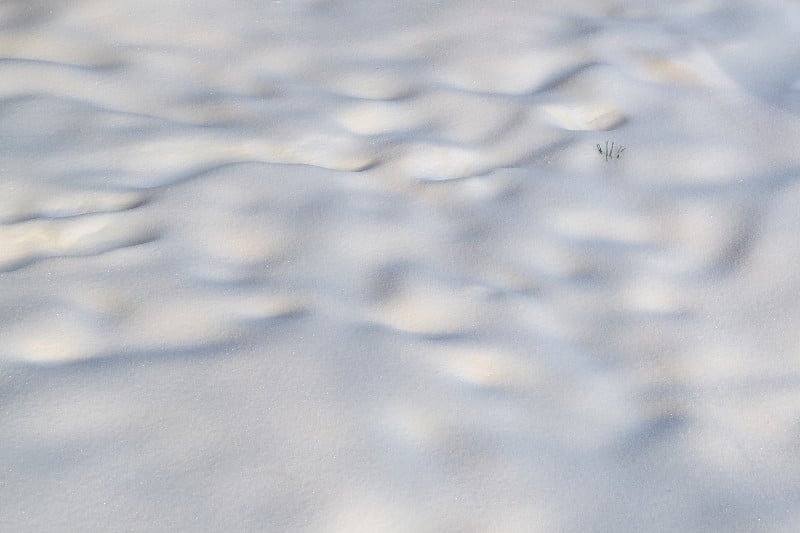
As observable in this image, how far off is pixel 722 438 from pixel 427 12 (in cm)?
162

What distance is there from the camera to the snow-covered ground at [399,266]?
4.74ft

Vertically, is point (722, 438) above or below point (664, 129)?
below

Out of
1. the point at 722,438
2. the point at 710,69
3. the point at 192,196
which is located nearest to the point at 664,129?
the point at 710,69

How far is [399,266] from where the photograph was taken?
1881 mm

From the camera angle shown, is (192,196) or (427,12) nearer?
(192,196)

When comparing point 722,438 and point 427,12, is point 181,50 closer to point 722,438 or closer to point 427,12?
point 427,12

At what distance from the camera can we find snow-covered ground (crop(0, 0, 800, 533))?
1.45 metres

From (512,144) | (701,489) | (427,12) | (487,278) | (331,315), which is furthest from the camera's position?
(427,12)

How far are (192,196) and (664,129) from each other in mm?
1160

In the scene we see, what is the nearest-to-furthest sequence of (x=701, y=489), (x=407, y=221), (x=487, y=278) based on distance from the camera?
(x=701, y=489)
(x=487, y=278)
(x=407, y=221)

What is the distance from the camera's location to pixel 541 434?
156 cm

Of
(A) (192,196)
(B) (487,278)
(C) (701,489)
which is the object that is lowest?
(C) (701,489)

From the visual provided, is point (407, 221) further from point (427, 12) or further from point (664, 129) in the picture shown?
point (427, 12)

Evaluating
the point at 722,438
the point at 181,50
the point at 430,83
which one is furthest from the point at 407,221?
the point at 181,50
